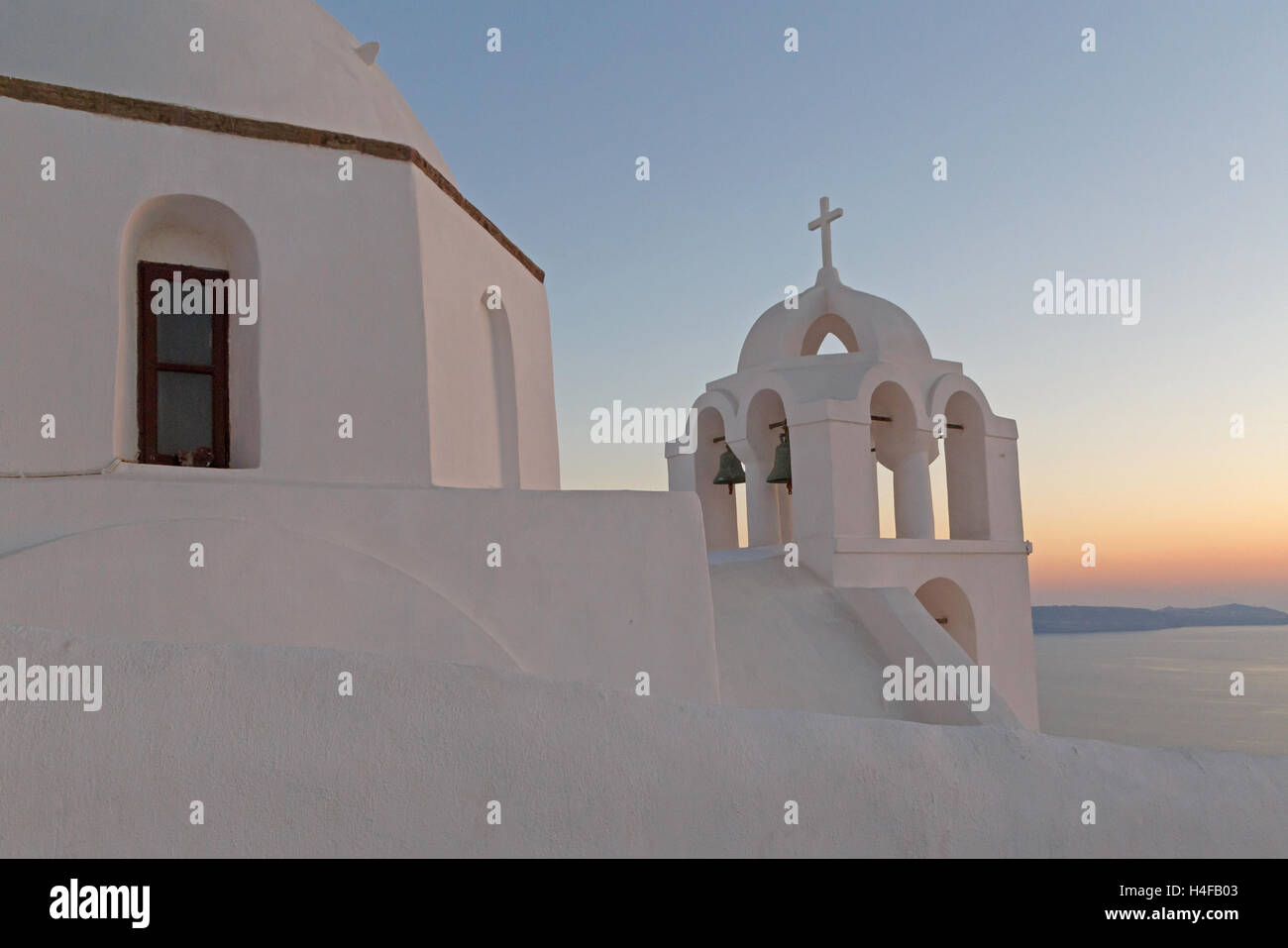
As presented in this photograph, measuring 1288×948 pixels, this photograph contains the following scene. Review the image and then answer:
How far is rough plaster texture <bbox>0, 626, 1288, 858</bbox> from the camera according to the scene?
2271 millimetres

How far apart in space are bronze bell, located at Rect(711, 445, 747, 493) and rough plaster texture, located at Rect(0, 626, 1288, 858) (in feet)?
24.8

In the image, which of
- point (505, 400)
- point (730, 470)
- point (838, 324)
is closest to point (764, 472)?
point (730, 470)

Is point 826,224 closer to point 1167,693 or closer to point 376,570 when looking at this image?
point 376,570

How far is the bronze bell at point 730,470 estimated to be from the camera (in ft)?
34.8

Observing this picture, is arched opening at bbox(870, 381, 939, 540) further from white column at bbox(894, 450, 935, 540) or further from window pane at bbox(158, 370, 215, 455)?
window pane at bbox(158, 370, 215, 455)

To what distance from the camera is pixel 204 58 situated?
544 centimetres

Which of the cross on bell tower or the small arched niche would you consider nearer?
the small arched niche

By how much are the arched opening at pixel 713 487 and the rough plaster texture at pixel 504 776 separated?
8077 millimetres

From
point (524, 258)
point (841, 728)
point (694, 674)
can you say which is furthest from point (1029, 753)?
point (524, 258)

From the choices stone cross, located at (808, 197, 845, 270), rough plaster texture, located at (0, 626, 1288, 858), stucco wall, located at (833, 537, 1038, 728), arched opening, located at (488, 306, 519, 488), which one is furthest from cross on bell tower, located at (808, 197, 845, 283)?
rough plaster texture, located at (0, 626, 1288, 858)

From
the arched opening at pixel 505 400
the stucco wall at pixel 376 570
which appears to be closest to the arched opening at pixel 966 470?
the arched opening at pixel 505 400
